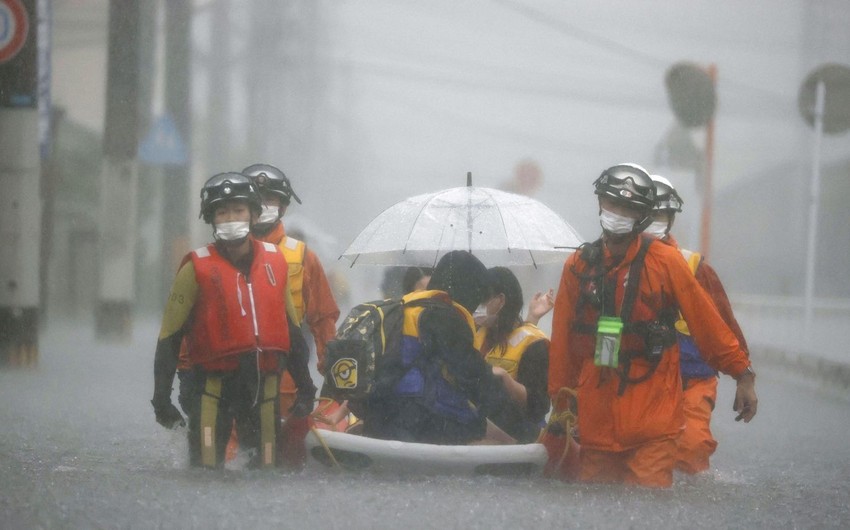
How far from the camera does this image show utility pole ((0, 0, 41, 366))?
1351cm

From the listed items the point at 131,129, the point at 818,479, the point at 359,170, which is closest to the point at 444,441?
the point at 818,479

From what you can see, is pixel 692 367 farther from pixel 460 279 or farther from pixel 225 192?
pixel 225 192

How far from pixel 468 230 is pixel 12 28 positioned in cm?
549

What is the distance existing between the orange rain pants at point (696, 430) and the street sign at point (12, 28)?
651 cm

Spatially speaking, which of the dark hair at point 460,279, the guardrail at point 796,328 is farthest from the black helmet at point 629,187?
the guardrail at point 796,328

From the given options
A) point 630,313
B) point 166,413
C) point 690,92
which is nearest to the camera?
point 630,313

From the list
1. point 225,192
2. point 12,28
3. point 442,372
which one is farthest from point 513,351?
point 12,28

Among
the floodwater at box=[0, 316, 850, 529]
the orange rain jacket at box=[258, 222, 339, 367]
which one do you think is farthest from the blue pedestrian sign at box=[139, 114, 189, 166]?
the orange rain jacket at box=[258, 222, 339, 367]

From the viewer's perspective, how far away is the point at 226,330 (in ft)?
20.5

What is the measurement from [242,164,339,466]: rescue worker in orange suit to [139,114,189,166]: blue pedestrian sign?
36.7 ft

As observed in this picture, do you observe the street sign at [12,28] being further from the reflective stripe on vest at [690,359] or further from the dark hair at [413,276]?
the reflective stripe on vest at [690,359]

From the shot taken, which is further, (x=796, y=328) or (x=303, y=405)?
(x=796, y=328)

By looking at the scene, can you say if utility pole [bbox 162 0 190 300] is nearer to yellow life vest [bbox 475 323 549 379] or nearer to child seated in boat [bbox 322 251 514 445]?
yellow life vest [bbox 475 323 549 379]

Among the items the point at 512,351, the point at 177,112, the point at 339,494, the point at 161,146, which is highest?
the point at 177,112
